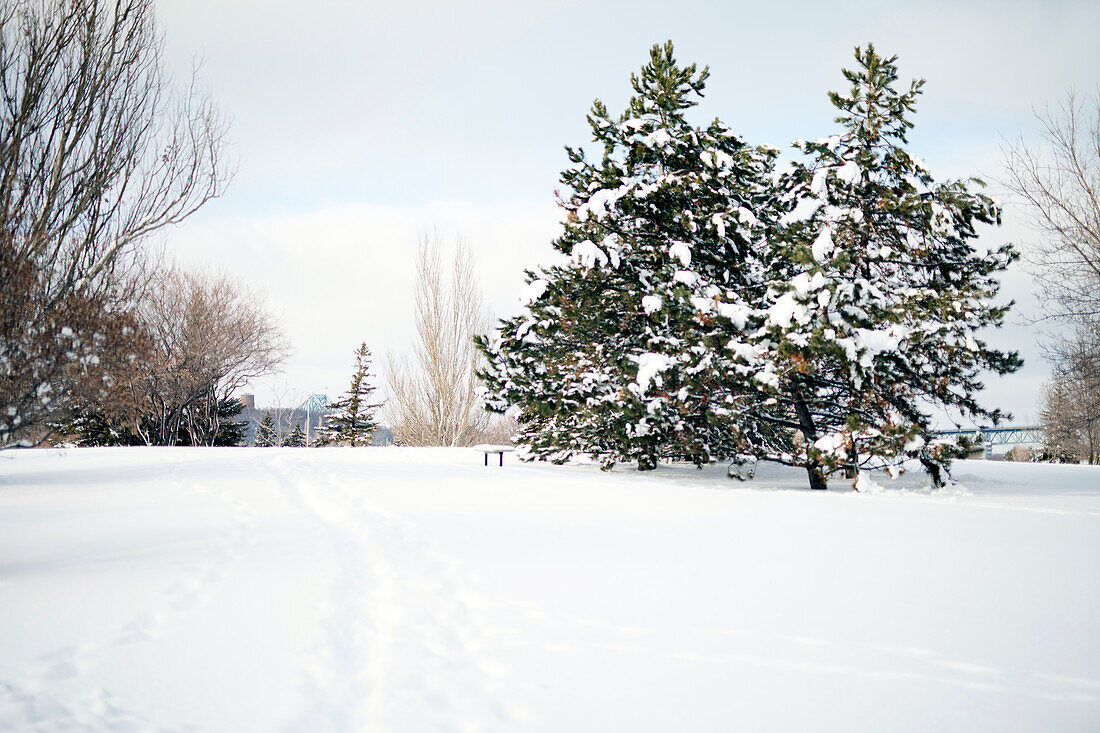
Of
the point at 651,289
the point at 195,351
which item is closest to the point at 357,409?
the point at 195,351

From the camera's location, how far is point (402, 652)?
3158 millimetres

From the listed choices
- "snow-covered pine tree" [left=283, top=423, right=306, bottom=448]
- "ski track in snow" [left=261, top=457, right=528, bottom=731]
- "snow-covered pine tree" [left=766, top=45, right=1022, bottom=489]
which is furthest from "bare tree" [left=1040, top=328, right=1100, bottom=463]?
"snow-covered pine tree" [left=283, top=423, right=306, bottom=448]

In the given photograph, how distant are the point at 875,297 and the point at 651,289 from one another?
10.6ft

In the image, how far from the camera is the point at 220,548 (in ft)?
17.0

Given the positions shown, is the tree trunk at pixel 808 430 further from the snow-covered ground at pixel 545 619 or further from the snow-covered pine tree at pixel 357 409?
the snow-covered pine tree at pixel 357 409

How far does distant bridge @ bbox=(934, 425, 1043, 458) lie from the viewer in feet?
31.3

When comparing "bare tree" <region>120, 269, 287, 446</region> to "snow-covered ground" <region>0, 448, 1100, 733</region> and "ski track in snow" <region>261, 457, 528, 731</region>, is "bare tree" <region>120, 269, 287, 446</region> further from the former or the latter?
"ski track in snow" <region>261, 457, 528, 731</region>

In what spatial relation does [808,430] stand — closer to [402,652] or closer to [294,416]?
[402,652]

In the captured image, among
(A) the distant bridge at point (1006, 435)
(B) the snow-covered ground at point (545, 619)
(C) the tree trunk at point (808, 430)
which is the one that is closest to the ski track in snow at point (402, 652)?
(B) the snow-covered ground at point (545, 619)

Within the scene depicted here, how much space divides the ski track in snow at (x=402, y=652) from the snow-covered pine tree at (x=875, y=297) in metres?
5.82

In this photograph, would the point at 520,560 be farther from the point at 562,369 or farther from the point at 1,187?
the point at 1,187

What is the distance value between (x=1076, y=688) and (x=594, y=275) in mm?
8590

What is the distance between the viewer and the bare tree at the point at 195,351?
22594mm

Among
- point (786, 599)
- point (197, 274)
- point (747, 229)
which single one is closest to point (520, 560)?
point (786, 599)
